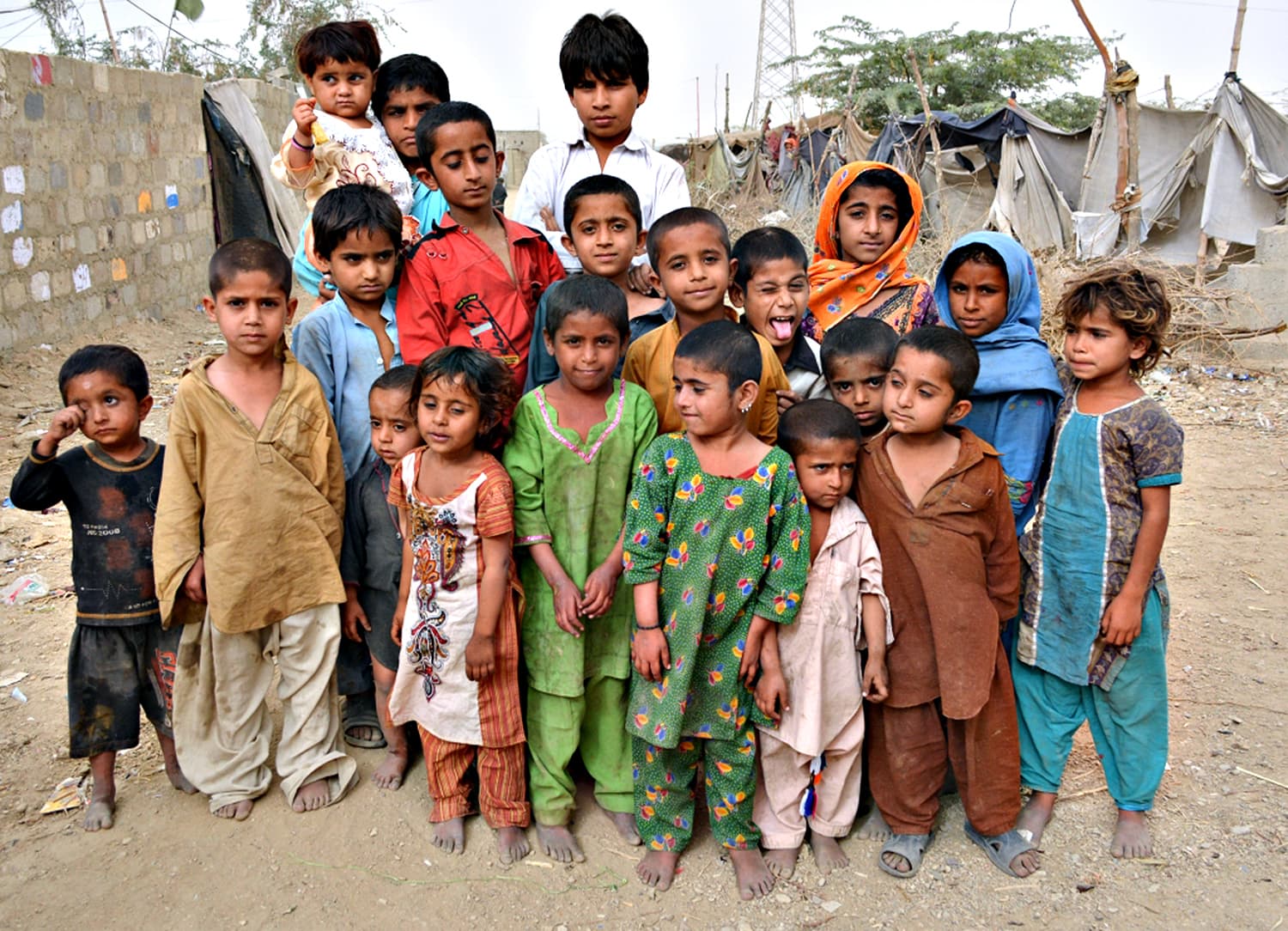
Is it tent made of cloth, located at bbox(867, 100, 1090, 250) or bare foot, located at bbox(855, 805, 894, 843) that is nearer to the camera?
bare foot, located at bbox(855, 805, 894, 843)

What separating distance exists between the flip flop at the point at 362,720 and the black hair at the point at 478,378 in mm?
1108

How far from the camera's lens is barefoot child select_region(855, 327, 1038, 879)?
2215 millimetres

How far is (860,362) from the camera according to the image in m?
2.38

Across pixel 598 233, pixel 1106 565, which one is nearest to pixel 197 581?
pixel 598 233

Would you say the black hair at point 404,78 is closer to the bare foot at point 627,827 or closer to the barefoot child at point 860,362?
the barefoot child at point 860,362

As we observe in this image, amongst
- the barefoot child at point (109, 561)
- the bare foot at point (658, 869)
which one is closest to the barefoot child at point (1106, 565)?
the bare foot at point (658, 869)

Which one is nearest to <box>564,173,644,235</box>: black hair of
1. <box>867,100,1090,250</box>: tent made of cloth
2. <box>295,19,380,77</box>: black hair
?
<box>295,19,380,77</box>: black hair

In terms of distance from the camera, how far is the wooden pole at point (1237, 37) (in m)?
8.73

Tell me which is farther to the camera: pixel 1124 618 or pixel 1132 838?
pixel 1132 838

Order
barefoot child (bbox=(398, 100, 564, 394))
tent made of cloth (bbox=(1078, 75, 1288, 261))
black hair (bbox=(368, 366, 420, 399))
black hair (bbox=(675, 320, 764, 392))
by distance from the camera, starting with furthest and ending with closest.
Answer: tent made of cloth (bbox=(1078, 75, 1288, 261))
barefoot child (bbox=(398, 100, 564, 394))
black hair (bbox=(368, 366, 420, 399))
black hair (bbox=(675, 320, 764, 392))

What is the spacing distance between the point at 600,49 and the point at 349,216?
1.01 meters

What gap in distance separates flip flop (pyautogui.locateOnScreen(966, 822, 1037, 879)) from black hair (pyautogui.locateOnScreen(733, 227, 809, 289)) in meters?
1.61

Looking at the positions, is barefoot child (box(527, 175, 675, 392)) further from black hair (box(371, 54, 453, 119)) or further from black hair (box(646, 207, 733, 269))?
black hair (box(371, 54, 453, 119))

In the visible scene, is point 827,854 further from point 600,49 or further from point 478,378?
point 600,49
